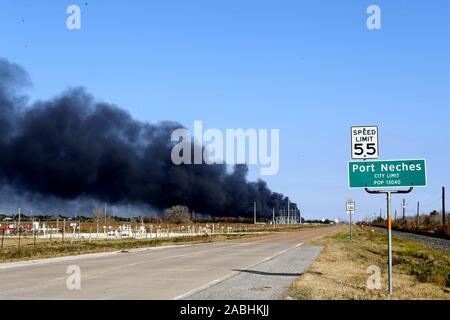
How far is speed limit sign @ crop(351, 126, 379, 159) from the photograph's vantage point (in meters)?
12.8

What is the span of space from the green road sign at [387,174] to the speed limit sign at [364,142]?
0.22 meters

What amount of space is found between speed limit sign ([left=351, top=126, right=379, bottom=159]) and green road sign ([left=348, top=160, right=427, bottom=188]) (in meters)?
0.22

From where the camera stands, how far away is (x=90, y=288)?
45.4ft

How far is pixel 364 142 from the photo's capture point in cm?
1283

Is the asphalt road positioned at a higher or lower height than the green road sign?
lower

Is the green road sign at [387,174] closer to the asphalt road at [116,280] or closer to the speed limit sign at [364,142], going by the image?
the speed limit sign at [364,142]

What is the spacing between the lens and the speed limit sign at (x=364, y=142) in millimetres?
12773

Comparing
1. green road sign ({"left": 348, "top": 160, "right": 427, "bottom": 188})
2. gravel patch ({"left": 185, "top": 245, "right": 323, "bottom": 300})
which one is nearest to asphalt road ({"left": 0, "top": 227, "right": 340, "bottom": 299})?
gravel patch ({"left": 185, "top": 245, "right": 323, "bottom": 300})

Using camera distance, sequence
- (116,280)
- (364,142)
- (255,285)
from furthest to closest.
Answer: (116,280)
(255,285)
(364,142)

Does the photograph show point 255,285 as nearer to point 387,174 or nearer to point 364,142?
point 387,174

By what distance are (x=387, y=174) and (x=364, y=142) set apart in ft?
2.85

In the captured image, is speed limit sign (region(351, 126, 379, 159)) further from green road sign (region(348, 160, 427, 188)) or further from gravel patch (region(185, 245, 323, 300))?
gravel patch (region(185, 245, 323, 300))

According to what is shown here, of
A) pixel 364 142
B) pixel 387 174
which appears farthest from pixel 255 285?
pixel 364 142
